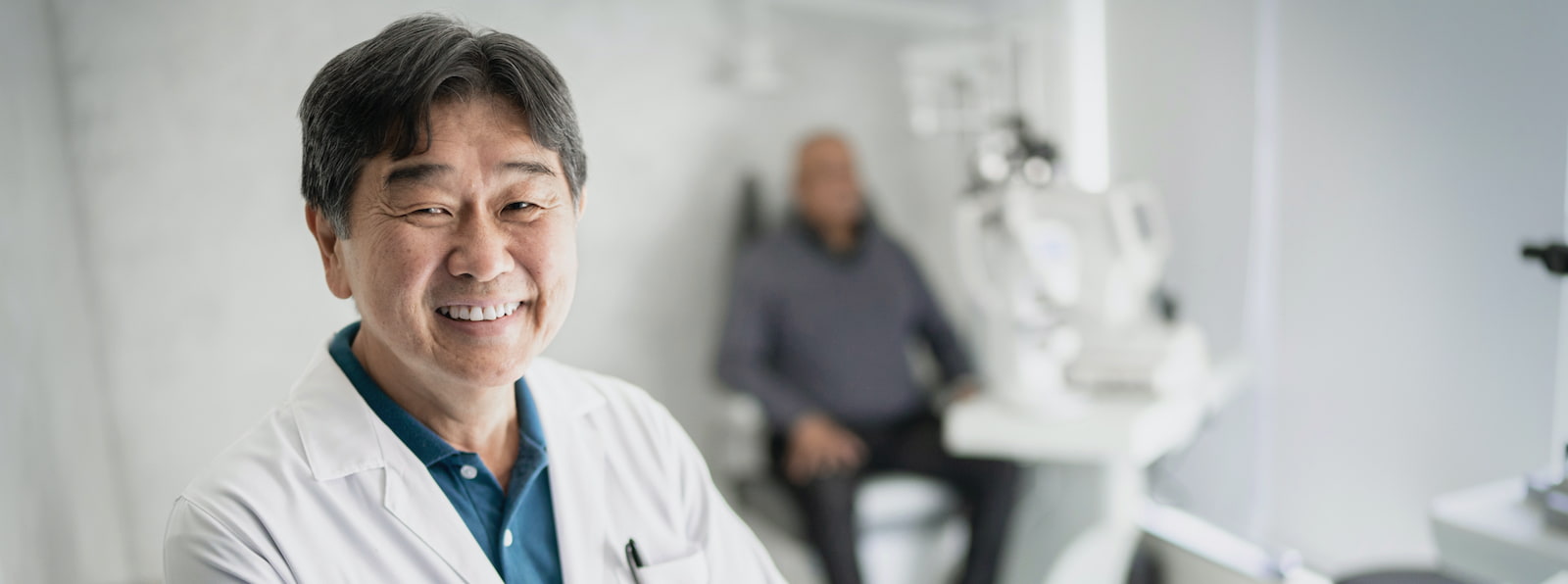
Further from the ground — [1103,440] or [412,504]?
[412,504]

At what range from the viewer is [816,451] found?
2453 mm

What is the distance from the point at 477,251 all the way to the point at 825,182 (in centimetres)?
189

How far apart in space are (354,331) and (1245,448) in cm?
210

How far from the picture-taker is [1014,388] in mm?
2168

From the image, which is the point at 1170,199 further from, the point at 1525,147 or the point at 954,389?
the point at 1525,147

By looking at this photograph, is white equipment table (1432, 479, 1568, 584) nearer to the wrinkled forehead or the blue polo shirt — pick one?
the blue polo shirt

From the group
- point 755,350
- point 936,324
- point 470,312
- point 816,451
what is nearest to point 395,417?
point 470,312

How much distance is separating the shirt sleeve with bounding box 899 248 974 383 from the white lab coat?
66.8 inches

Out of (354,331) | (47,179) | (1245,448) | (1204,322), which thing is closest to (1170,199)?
(1204,322)

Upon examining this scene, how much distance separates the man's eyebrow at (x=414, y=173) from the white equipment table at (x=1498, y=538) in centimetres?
126

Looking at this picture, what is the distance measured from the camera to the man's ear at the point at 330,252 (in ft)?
3.15

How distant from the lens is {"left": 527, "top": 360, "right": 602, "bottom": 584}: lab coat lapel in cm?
104

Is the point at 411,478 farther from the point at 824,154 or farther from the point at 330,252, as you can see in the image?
the point at 824,154

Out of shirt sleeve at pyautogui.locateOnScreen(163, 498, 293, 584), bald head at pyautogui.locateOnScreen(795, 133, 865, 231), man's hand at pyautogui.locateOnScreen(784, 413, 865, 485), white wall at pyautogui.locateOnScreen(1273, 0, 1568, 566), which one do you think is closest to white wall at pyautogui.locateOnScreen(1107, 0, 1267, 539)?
white wall at pyautogui.locateOnScreen(1273, 0, 1568, 566)
